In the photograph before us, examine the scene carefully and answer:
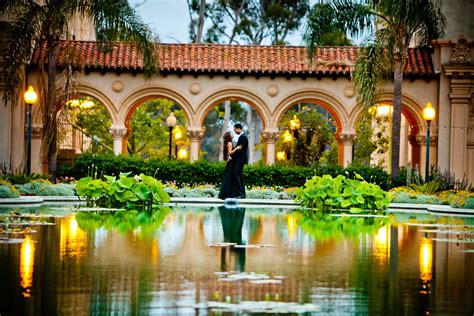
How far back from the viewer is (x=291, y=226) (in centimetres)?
1574

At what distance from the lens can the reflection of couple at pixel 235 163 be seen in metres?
22.0

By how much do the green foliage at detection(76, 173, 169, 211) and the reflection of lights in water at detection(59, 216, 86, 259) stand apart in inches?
217

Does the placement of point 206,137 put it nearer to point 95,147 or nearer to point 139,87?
point 95,147

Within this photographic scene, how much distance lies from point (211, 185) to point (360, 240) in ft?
60.5

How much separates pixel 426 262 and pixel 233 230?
15.7ft

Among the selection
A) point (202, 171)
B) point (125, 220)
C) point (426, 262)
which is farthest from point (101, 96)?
point (426, 262)

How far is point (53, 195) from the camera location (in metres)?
25.1

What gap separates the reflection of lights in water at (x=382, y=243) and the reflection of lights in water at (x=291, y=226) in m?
1.28

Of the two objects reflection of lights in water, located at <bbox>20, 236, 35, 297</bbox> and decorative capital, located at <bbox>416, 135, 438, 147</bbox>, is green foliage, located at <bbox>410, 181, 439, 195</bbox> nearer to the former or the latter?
decorative capital, located at <bbox>416, 135, 438, 147</bbox>

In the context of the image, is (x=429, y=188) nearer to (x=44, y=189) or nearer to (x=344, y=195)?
(x=344, y=195)

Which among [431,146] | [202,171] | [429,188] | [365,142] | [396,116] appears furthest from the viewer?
[365,142]

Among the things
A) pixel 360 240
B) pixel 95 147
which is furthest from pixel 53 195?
pixel 95 147

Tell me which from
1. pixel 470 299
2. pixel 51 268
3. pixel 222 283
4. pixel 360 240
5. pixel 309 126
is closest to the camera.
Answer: pixel 470 299

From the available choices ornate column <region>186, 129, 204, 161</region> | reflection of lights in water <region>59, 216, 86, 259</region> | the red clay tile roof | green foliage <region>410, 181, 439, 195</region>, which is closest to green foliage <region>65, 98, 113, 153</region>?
the red clay tile roof
